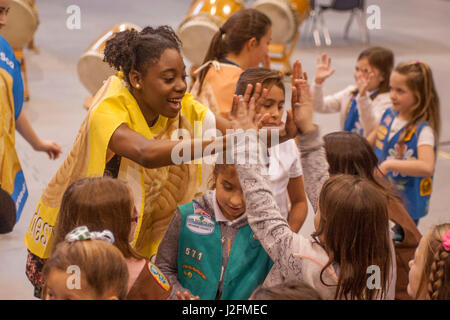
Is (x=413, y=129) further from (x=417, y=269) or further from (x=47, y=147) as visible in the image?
(x=47, y=147)

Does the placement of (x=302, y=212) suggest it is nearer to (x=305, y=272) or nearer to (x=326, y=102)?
(x=305, y=272)

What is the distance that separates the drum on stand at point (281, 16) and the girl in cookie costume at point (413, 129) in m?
3.54

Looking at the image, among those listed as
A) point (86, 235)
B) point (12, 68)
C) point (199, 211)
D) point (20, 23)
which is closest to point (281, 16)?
point (20, 23)

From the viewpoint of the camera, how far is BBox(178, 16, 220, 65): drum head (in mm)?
5848

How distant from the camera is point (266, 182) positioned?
207 cm

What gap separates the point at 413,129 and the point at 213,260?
1.87 metres

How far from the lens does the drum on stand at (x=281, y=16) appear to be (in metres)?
7.08

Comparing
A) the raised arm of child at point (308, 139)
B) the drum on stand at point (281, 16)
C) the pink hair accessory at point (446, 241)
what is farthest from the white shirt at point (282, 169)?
the drum on stand at point (281, 16)

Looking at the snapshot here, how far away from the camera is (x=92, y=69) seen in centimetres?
480

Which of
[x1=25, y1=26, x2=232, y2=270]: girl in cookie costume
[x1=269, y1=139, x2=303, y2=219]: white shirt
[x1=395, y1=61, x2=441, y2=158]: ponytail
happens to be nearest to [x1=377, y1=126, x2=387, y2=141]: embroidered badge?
[x1=395, y1=61, x2=441, y2=158]: ponytail

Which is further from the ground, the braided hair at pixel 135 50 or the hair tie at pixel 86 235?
the braided hair at pixel 135 50

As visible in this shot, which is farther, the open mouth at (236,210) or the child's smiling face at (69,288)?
the open mouth at (236,210)

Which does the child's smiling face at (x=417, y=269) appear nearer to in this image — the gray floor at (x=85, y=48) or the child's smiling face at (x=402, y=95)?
the child's smiling face at (x=402, y=95)
